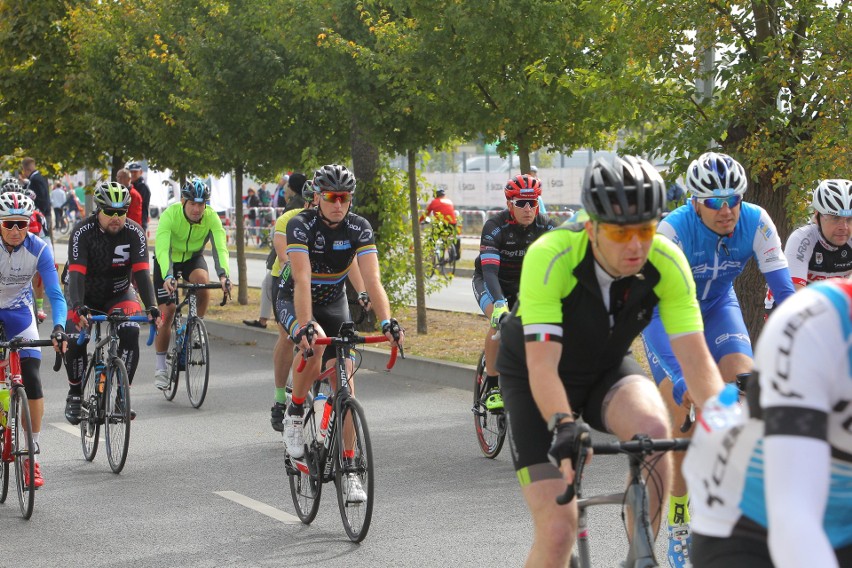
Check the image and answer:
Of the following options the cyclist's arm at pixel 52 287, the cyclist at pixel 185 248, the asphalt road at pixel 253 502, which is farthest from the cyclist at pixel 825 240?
the cyclist at pixel 185 248

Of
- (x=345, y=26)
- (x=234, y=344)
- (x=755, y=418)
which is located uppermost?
(x=345, y=26)

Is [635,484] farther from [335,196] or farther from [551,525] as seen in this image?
[335,196]

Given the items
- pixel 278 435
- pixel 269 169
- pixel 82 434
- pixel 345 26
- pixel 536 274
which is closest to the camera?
pixel 536 274

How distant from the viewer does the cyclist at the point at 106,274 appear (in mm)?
9688

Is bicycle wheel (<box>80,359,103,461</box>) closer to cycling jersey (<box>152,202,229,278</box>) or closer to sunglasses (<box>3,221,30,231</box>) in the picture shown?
sunglasses (<box>3,221,30,231</box>)

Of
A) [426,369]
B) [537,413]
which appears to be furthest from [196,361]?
[537,413]

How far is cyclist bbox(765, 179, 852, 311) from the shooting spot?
7727 millimetres

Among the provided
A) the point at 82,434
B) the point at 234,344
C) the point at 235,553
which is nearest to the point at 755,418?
the point at 235,553

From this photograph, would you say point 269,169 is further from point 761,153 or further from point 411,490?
point 411,490

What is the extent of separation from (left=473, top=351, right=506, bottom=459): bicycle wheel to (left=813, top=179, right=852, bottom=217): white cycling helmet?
268cm

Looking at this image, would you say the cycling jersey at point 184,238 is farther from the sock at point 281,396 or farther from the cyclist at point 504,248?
the cyclist at point 504,248

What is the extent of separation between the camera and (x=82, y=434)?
978 cm

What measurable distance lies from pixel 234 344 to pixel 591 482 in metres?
9.39

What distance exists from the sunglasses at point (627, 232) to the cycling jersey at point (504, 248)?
4947mm
